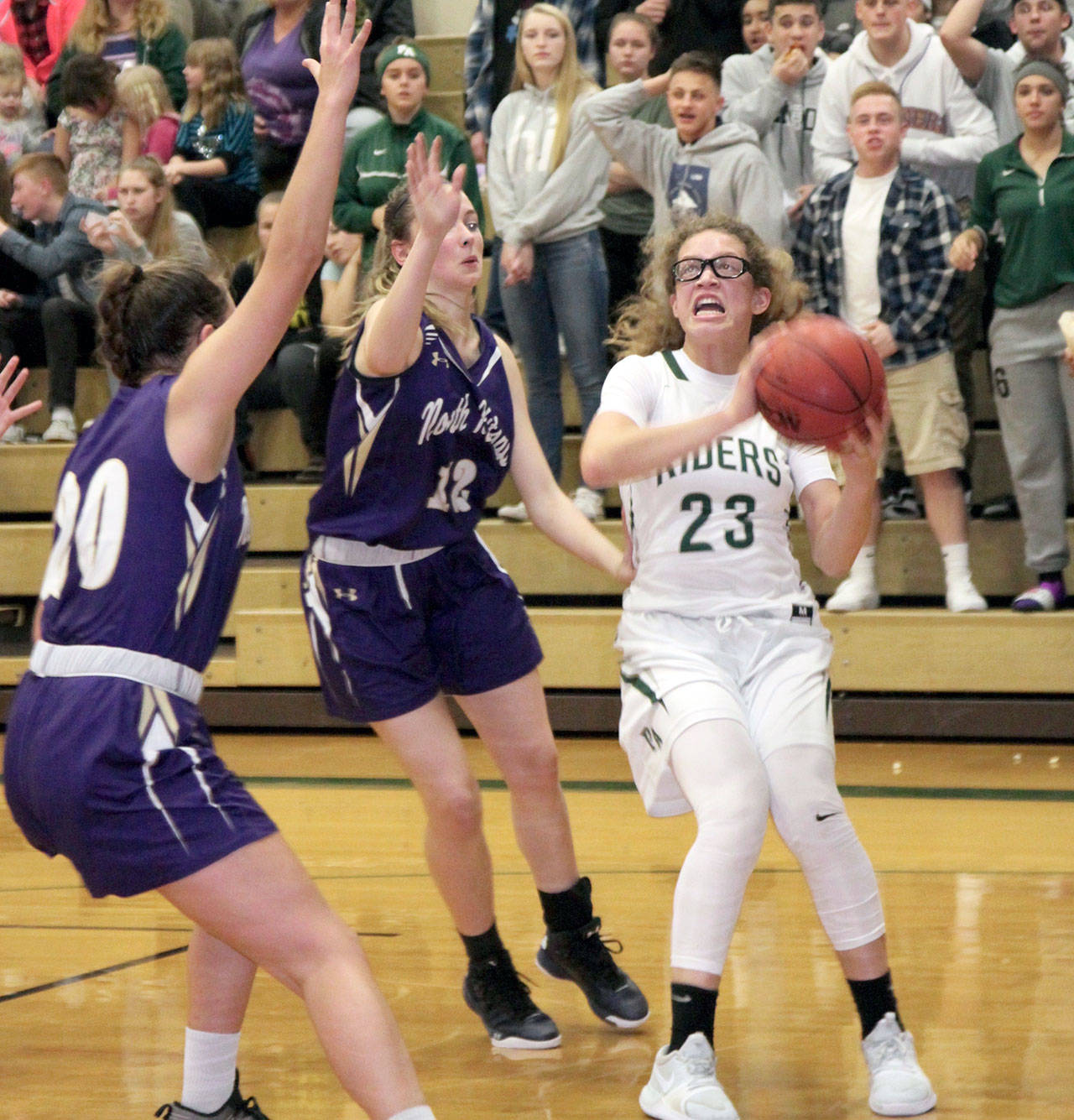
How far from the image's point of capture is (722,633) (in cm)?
319

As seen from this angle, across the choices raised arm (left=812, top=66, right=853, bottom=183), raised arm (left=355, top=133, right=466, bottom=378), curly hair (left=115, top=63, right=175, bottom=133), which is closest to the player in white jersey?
raised arm (left=355, top=133, right=466, bottom=378)

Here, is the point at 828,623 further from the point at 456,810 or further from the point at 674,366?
the point at 456,810

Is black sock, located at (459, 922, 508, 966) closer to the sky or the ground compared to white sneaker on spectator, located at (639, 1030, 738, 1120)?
closer to the ground

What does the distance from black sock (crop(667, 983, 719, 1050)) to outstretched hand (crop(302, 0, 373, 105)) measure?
5.42 ft

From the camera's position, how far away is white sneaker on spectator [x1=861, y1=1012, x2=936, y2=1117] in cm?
296

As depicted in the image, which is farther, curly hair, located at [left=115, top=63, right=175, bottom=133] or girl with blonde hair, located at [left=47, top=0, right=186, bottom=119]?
girl with blonde hair, located at [left=47, top=0, right=186, bottom=119]

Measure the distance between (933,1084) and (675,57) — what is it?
18.7ft

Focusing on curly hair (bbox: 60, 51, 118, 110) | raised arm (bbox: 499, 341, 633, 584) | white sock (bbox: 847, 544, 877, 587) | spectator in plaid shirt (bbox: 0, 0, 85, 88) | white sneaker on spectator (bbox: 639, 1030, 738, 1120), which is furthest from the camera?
spectator in plaid shirt (bbox: 0, 0, 85, 88)

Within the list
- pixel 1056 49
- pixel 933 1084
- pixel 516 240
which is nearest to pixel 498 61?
pixel 516 240

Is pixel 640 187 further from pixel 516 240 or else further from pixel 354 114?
pixel 354 114

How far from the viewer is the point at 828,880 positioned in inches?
118

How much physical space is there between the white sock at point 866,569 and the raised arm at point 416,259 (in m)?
3.64

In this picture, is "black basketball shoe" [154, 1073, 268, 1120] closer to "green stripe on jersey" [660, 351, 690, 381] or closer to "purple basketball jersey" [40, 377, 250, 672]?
"purple basketball jersey" [40, 377, 250, 672]

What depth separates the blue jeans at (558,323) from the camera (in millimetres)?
6984
